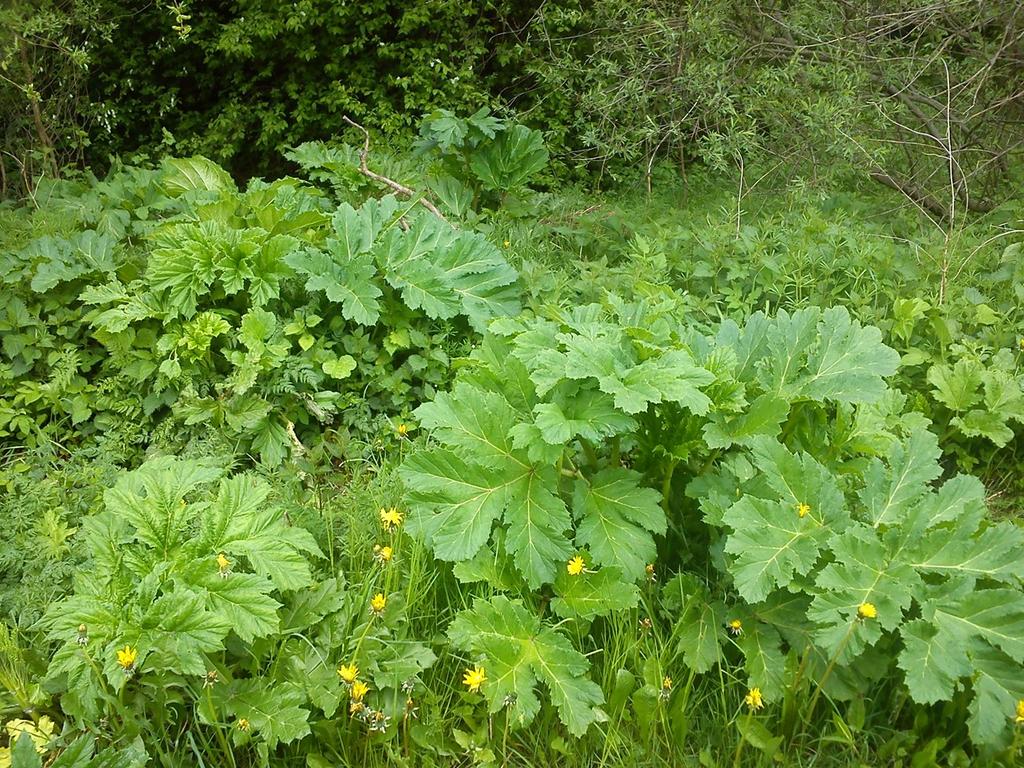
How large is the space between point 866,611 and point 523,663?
2.98 ft

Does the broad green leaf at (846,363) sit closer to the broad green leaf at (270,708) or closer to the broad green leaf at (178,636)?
the broad green leaf at (270,708)

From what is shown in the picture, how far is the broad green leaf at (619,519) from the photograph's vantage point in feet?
7.55

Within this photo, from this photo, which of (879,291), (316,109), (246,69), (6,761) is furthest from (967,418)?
(246,69)

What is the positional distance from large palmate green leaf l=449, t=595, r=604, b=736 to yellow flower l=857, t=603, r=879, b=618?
0.70m

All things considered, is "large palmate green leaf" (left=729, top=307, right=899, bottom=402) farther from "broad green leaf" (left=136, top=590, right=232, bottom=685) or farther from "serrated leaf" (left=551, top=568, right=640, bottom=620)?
"broad green leaf" (left=136, top=590, right=232, bottom=685)

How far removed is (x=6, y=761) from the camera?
2055 mm

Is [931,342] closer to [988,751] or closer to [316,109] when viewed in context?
[988,751]

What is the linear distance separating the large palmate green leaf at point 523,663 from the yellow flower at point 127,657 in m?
0.82

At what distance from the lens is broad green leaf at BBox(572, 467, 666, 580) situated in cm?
230

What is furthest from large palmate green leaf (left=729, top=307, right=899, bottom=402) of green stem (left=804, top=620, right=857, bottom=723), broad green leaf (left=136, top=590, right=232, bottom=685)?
broad green leaf (left=136, top=590, right=232, bottom=685)

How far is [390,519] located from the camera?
2439 mm

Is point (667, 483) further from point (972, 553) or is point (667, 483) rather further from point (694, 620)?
point (972, 553)

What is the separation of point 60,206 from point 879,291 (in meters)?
4.51

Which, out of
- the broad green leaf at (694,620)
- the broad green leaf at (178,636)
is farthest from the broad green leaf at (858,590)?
the broad green leaf at (178,636)
